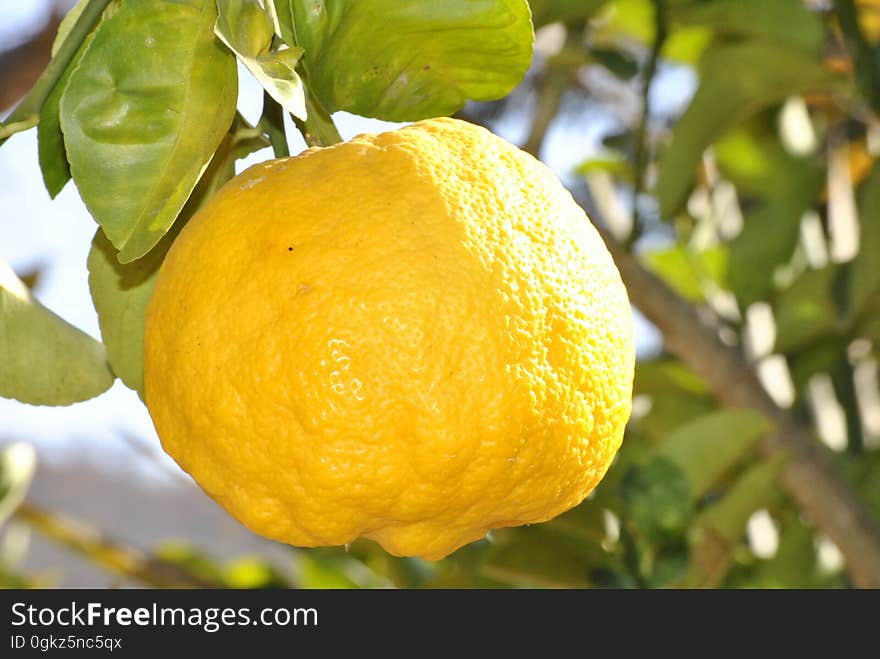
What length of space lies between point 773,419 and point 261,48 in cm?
85

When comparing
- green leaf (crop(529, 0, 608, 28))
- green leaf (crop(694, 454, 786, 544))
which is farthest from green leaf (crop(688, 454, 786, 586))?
green leaf (crop(529, 0, 608, 28))

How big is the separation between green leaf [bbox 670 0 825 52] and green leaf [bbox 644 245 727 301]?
1.22ft

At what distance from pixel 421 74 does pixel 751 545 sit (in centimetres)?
109

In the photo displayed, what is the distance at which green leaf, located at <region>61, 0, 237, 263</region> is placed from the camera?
41 centimetres

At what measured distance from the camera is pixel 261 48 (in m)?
0.43

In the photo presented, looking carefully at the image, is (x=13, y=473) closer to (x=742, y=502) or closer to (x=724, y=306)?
(x=742, y=502)

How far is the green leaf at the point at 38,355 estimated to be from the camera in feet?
1.62

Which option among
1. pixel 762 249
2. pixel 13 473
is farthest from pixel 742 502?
pixel 13 473

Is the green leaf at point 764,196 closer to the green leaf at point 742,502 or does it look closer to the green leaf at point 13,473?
the green leaf at point 742,502

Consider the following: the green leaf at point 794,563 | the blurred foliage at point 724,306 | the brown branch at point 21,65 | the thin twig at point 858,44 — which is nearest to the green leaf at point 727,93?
the blurred foliage at point 724,306

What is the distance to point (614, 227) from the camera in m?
1.36

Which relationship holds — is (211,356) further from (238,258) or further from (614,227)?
(614,227)

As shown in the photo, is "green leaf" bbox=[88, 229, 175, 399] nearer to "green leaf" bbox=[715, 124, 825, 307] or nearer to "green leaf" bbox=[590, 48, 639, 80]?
"green leaf" bbox=[590, 48, 639, 80]

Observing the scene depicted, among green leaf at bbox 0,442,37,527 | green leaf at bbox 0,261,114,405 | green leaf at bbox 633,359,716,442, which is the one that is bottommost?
green leaf at bbox 633,359,716,442
